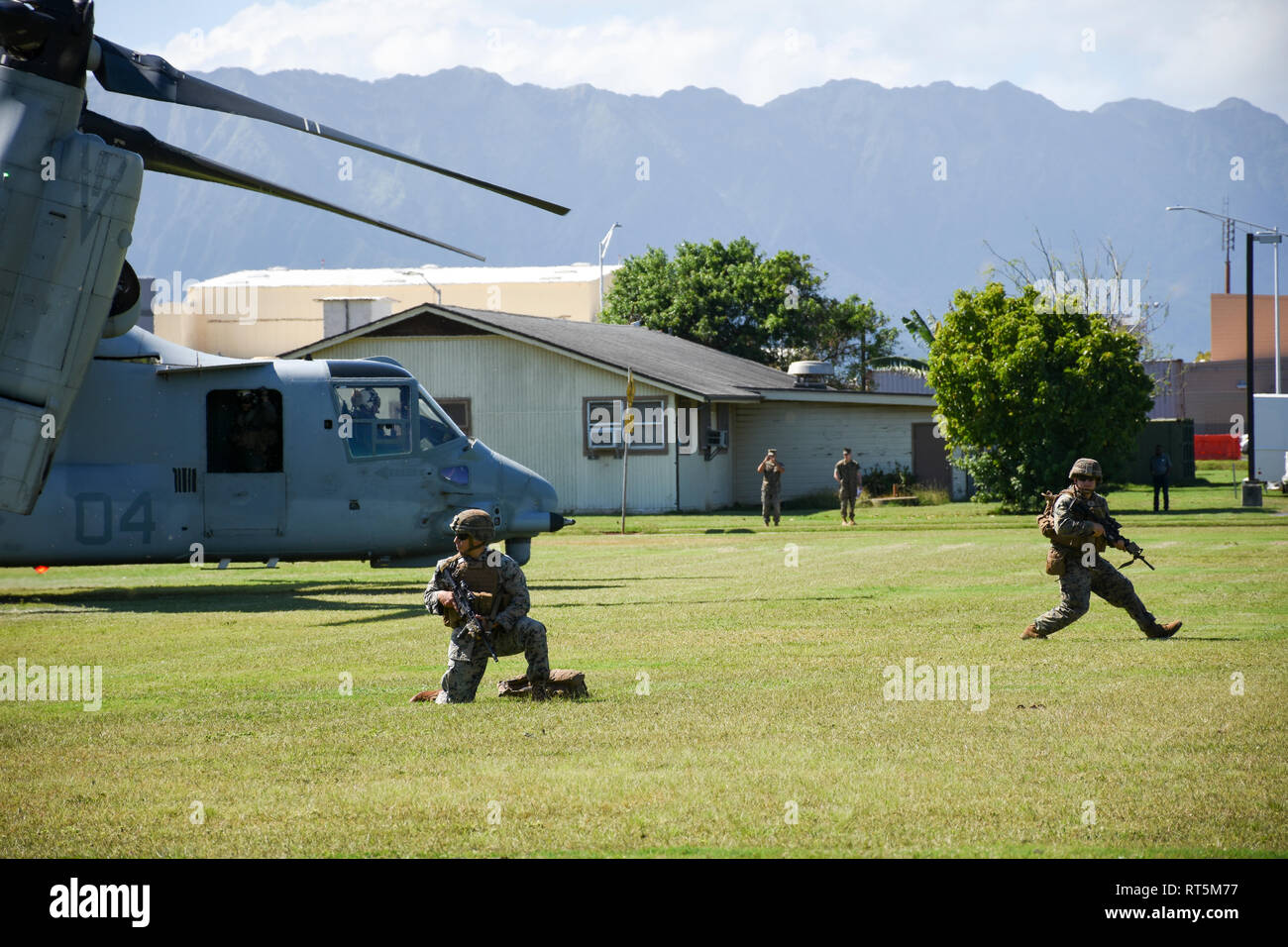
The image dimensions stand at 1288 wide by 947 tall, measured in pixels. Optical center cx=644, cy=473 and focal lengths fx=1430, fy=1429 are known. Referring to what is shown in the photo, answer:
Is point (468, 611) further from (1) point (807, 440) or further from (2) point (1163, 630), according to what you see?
(1) point (807, 440)

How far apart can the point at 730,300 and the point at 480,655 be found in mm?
59483

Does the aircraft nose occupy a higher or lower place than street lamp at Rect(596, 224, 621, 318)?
lower

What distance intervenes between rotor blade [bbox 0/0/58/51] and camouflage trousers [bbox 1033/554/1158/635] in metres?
10.5

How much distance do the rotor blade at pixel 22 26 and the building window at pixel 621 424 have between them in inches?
1240

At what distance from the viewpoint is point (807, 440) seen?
48406 mm

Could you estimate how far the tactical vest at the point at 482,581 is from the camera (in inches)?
423

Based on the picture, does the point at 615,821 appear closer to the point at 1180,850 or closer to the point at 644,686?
the point at 1180,850

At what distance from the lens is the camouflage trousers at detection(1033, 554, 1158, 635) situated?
45.8 feet

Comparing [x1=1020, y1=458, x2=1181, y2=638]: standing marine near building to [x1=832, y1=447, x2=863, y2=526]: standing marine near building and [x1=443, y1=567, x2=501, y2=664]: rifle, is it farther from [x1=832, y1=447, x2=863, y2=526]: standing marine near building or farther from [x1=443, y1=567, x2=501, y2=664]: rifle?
[x1=832, y1=447, x2=863, y2=526]: standing marine near building

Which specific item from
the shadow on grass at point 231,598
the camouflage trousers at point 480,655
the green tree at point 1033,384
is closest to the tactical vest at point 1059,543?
the camouflage trousers at point 480,655

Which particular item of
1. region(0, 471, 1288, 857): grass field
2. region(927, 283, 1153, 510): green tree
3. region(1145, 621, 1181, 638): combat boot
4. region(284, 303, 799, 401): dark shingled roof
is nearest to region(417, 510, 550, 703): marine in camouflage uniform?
region(0, 471, 1288, 857): grass field

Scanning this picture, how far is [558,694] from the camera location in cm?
1127

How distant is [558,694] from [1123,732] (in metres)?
4.24

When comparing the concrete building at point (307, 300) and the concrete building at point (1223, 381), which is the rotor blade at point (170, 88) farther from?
the concrete building at point (1223, 381)
